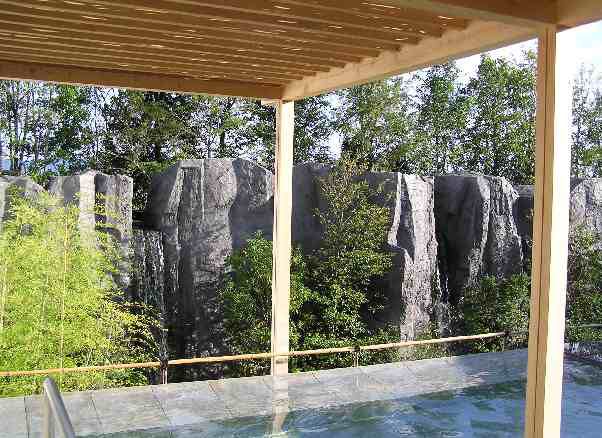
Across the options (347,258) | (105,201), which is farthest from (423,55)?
(347,258)

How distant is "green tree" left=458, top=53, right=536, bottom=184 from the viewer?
11.7 metres

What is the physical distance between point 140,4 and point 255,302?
766 cm

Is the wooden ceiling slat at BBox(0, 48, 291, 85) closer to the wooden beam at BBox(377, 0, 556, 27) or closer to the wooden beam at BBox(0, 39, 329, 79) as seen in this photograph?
the wooden beam at BBox(0, 39, 329, 79)

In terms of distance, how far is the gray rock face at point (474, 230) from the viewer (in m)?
11.6

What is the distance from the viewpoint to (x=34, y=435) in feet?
16.9

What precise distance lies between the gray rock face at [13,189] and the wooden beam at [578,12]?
25.1 feet

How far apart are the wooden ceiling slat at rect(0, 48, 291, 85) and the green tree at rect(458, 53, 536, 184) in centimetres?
669

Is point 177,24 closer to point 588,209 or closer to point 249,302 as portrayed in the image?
point 249,302

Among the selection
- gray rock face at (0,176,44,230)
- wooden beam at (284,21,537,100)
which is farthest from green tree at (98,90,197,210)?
wooden beam at (284,21,537,100)

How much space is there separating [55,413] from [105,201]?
8036 millimetres

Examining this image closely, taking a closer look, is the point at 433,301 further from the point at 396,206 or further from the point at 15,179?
the point at 15,179

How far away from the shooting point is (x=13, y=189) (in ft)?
29.6

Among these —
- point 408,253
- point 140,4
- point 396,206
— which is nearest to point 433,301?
point 408,253

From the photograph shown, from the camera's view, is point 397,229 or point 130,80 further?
point 397,229
